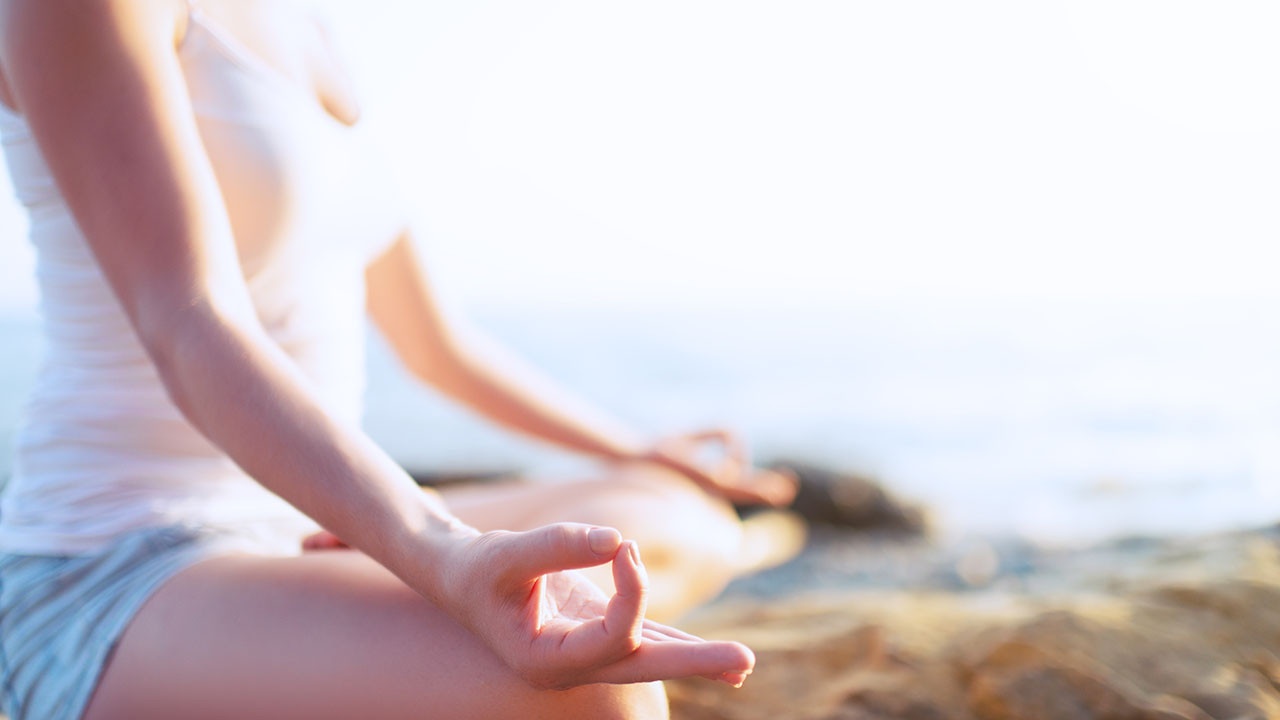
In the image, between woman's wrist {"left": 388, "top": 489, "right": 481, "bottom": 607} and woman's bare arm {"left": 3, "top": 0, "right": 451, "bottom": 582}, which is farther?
woman's bare arm {"left": 3, "top": 0, "right": 451, "bottom": 582}

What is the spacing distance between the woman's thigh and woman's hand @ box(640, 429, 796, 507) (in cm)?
124

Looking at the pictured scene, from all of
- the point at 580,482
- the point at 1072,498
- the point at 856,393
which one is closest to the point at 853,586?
the point at 580,482

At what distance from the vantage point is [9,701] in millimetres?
1536

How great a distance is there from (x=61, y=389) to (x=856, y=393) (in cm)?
1955

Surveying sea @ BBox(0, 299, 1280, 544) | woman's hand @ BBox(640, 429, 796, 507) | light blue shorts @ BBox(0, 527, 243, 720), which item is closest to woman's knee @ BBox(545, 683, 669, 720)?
light blue shorts @ BBox(0, 527, 243, 720)

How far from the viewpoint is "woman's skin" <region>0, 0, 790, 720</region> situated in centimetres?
117

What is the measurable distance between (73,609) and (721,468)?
5.12 feet

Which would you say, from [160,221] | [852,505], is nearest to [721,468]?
[160,221]

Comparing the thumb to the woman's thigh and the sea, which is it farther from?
the sea

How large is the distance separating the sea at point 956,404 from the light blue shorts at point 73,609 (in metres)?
3.61

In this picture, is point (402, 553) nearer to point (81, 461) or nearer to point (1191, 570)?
point (81, 461)

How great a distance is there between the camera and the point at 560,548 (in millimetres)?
1016

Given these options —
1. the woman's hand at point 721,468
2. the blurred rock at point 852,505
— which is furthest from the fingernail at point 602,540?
the blurred rock at point 852,505

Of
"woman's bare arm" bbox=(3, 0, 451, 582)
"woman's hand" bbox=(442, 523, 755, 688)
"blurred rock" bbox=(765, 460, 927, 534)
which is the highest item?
"woman's bare arm" bbox=(3, 0, 451, 582)
